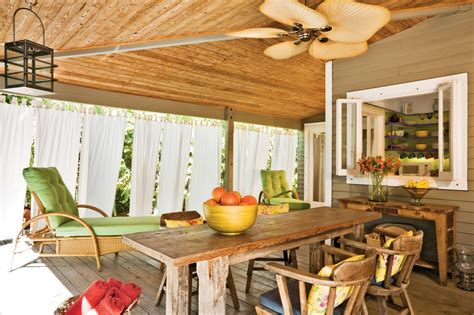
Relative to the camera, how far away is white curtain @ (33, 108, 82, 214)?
4.77 metres

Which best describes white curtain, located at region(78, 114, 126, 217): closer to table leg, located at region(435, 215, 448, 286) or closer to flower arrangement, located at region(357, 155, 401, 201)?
flower arrangement, located at region(357, 155, 401, 201)

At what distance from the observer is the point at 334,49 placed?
9.73ft

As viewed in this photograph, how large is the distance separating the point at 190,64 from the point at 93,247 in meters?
2.68

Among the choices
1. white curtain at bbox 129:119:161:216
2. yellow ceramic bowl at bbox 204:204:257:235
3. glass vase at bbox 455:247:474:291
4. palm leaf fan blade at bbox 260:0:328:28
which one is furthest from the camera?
white curtain at bbox 129:119:161:216

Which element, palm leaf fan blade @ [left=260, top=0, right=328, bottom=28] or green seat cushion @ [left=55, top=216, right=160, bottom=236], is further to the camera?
green seat cushion @ [left=55, top=216, right=160, bottom=236]

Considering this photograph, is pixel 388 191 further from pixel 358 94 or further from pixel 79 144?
pixel 79 144

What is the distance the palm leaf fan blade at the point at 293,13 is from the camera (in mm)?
2178

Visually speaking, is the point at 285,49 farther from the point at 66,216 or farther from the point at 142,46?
the point at 66,216

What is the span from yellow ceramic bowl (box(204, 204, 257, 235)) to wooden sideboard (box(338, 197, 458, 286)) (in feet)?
7.53

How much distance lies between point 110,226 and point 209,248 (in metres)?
2.58

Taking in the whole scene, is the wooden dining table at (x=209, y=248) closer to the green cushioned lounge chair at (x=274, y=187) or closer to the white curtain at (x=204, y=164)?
the green cushioned lounge chair at (x=274, y=187)

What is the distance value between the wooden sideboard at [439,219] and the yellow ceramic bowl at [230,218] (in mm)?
2297

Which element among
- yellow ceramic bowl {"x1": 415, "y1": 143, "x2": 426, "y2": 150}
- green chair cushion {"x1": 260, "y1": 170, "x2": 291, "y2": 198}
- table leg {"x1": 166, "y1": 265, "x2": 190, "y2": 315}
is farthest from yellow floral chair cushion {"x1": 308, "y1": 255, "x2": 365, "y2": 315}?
yellow ceramic bowl {"x1": 415, "y1": 143, "x2": 426, "y2": 150}

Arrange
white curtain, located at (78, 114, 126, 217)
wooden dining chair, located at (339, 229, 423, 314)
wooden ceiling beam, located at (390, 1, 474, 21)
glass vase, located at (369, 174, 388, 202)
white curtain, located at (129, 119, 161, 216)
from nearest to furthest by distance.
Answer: wooden dining chair, located at (339, 229, 423, 314) → wooden ceiling beam, located at (390, 1, 474, 21) → glass vase, located at (369, 174, 388, 202) → white curtain, located at (78, 114, 126, 217) → white curtain, located at (129, 119, 161, 216)
